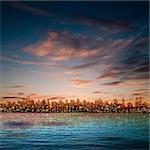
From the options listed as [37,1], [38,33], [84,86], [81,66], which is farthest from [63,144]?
[37,1]

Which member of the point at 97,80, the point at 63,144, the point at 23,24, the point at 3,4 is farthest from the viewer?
the point at 63,144

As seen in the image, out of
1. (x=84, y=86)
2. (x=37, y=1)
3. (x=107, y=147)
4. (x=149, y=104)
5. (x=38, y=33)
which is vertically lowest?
(x=107, y=147)

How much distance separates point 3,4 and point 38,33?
3.34 feet

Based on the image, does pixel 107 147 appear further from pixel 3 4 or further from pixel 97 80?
pixel 3 4

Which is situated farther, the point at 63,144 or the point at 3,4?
the point at 63,144

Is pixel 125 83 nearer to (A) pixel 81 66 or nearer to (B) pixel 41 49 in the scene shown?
(A) pixel 81 66

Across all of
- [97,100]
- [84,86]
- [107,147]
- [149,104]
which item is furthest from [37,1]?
[107,147]

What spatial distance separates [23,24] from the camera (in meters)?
5.11

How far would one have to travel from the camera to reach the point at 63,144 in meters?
6.25

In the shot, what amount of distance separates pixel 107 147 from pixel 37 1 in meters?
3.35

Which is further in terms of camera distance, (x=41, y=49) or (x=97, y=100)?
(x=97, y=100)

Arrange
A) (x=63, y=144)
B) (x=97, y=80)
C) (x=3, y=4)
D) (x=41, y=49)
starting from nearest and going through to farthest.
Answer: (x=3, y=4), (x=41, y=49), (x=97, y=80), (x=63, y=144)

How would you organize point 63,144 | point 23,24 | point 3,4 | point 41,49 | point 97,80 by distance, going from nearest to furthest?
point 3,4 → point 23,24 → point 41,49 → point 97,80 → point 63,144

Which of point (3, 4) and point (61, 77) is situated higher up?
point (3, 4)
